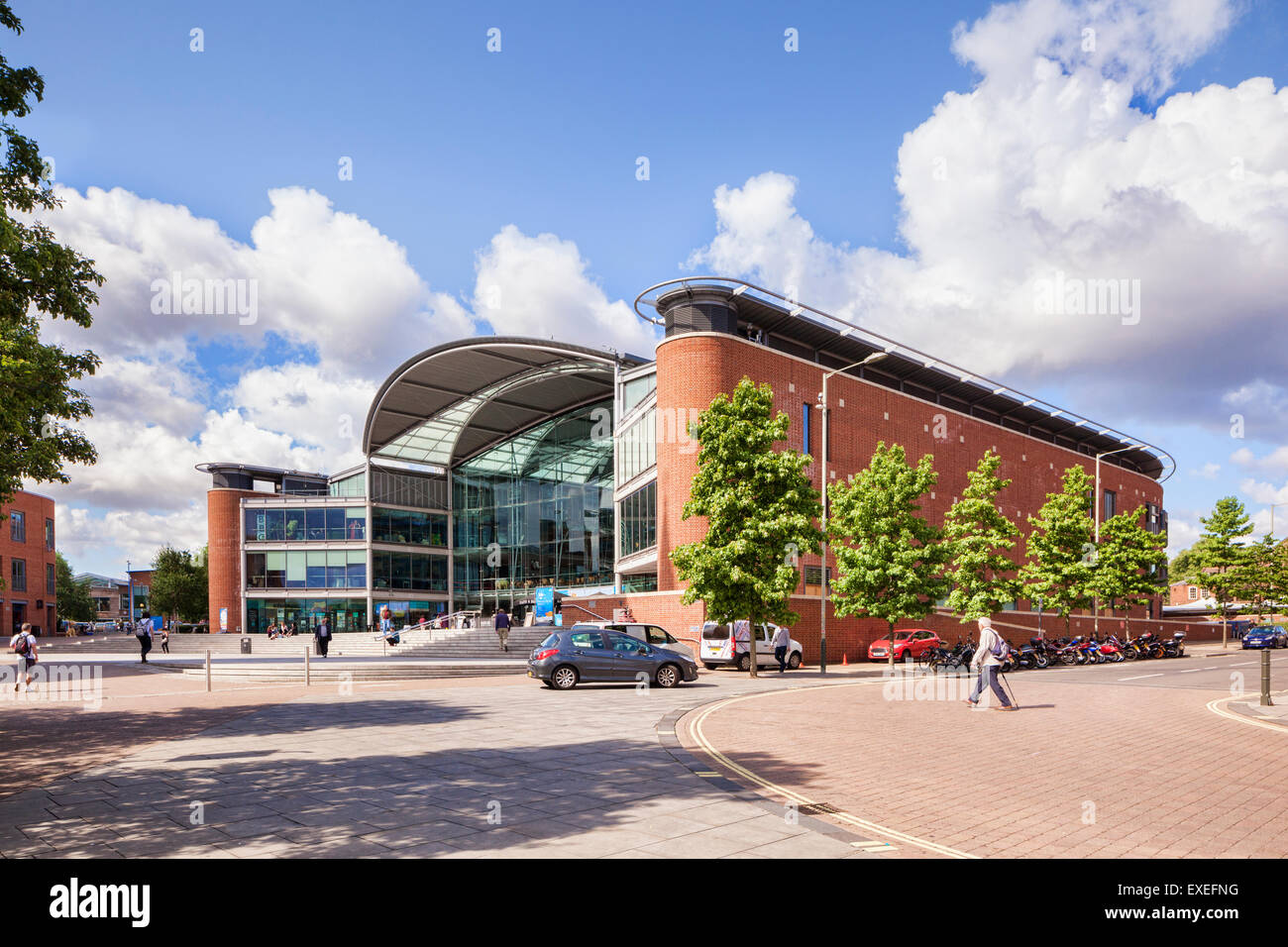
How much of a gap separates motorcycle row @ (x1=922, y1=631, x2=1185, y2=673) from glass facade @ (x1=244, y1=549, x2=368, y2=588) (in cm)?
4481

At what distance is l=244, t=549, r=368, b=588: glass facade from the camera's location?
6334 centimetres

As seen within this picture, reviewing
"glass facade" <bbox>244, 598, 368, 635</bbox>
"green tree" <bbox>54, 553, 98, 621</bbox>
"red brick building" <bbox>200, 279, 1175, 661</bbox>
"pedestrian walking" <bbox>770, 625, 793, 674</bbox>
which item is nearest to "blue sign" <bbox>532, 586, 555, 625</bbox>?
"red brick building" <bbox>200, 279, 1175, 661</bbox>

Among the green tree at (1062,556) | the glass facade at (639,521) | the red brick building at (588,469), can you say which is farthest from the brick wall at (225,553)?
the green tree at (1062,556)

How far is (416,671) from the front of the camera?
2648 centimetres

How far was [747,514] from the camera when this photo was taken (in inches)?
1043

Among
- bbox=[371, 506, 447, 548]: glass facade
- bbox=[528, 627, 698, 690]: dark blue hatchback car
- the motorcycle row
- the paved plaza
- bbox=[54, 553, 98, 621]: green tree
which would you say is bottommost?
bbox=[54, 553, 98, 621]: green tree

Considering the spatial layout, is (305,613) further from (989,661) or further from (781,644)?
(989,661)

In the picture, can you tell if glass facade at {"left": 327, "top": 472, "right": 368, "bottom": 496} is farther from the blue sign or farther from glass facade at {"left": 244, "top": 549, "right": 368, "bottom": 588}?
the blue sign

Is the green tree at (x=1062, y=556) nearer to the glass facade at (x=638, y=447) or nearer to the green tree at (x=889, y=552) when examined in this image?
the green tree at (x=889, y=552)

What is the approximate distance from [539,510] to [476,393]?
9.59 metres

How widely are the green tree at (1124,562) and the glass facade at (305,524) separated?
→ 159ft

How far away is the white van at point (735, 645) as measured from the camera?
27578mm
